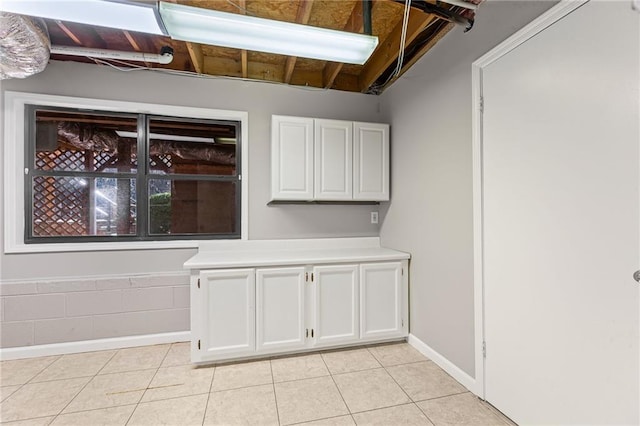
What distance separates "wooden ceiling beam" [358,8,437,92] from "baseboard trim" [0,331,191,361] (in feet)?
10.9

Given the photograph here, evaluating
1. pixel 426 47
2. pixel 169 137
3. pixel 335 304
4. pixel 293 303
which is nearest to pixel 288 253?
pixel 293 303

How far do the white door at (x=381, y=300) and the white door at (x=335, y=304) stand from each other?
0.27ft

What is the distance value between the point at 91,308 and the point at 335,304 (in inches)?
91.7

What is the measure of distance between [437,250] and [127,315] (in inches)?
117

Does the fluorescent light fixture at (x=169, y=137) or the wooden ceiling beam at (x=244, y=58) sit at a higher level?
the wooden ceiling beam at (x=244, y=58)

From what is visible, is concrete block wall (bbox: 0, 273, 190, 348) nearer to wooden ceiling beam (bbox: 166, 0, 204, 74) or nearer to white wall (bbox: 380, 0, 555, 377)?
wooden ceiling beam (bbox: 166, 0, 204, 74)

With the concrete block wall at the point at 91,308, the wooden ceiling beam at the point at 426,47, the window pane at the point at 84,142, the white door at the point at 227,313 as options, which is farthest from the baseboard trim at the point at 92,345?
the wooden ceiling beam at the point at 426,47

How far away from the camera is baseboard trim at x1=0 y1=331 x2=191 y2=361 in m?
2.44

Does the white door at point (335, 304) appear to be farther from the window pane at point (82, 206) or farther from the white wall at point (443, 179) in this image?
the window pane at point (82, 206)

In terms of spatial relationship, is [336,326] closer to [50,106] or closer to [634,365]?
[634,365]

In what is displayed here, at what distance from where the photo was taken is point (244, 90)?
2984 mm

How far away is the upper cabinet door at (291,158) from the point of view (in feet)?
8.95

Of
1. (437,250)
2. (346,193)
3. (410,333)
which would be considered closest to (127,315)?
(346,193)

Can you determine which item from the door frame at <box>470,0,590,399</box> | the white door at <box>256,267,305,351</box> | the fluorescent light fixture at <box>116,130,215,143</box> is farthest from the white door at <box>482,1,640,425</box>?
the fluorescent light fixture at <box>116,130,215,143</box>
